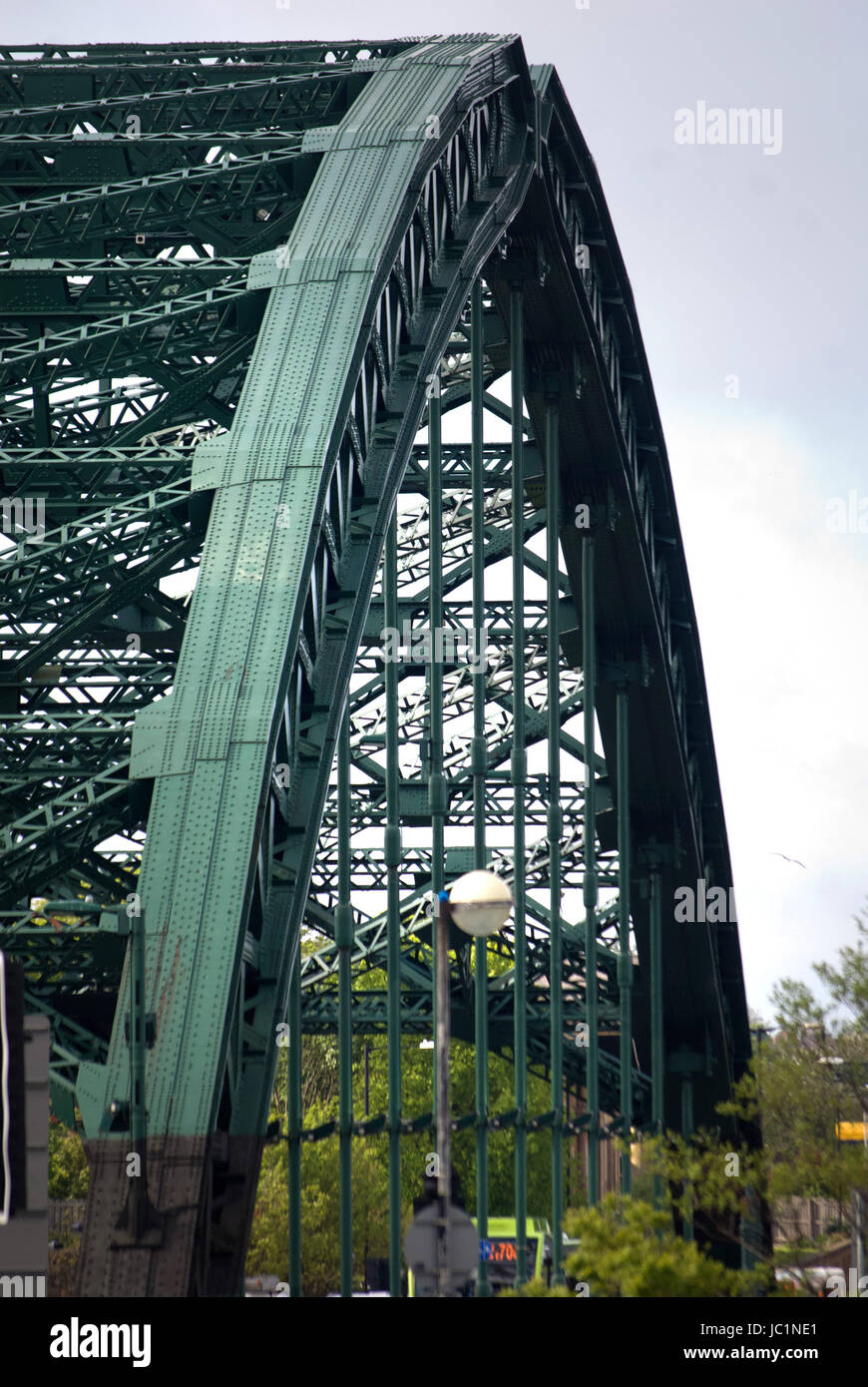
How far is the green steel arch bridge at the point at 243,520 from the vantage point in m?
13.7

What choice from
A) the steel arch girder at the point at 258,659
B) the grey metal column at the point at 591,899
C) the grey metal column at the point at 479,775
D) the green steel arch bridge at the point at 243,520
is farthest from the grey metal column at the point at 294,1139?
the grey metal column at the point at 591,899

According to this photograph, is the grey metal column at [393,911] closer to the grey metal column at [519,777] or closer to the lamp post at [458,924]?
the grey metal column at [519,777]

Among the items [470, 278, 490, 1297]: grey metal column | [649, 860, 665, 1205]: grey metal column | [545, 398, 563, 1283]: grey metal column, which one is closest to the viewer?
[470, 278, 490, 1297]: grey metal column

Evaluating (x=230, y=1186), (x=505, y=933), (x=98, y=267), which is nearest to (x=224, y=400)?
(x=98, y=267)

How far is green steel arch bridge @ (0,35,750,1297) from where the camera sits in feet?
44.9

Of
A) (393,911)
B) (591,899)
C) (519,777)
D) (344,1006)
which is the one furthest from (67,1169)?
(344,1006)

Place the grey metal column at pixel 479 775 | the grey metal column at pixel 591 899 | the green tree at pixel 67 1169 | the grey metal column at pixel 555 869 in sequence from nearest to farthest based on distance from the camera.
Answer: the grey metal column at pixel 479 775 < the grey metal column at pixel 555 869 < the grey metal column at pixel 591 899 < the green tree at pixel 67 1169

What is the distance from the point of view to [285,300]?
17531 mm

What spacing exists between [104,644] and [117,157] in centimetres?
497

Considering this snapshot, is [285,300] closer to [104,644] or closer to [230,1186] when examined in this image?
[104,644]

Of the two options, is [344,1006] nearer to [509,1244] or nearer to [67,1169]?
[67,1169]

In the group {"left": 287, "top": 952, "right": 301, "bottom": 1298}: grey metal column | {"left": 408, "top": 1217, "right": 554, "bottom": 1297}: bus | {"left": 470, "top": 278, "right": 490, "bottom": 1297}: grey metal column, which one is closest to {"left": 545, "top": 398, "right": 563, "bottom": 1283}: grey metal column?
{"left": 470, "top": 278, "right": 490, "bottom": 1297}: grey metal column

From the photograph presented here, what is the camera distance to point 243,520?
15.5 meters

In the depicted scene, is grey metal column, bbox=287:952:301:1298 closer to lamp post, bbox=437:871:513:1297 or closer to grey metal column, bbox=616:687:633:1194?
grey metal column, bbox=616:687:633:1194
